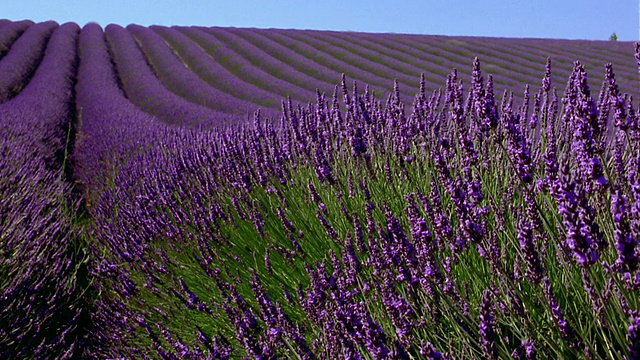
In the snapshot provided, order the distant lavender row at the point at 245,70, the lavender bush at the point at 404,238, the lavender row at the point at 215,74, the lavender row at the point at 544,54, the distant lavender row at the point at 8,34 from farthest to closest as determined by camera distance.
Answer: the distant lavender row at the point at 8,34 < the lavender row at the point at 544,54 < the distant lavender row at the point at 245,70 < the lavender row at the point at 215,74 < the lavender bush at the point at 404,238

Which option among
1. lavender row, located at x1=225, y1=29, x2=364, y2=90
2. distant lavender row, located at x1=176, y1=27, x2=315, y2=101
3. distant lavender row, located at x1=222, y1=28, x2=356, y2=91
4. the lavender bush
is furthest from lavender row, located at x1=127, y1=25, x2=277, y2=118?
the lavender bush

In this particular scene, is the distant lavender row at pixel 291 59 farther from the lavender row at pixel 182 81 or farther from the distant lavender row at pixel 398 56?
the lavender row at pixel 182 81

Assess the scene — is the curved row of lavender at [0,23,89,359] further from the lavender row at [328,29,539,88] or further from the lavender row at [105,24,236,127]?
the lavender row at [328,29,539,88]

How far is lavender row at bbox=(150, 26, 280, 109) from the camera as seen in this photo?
11133 millimetres

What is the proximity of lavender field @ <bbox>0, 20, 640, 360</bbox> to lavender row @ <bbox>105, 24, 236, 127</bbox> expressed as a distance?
0.93ft

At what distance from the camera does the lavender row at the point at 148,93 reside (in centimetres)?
883

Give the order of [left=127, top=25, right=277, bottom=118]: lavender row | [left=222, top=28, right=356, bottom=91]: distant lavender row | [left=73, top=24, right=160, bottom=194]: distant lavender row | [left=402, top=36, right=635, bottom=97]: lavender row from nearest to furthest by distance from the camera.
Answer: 1. [left=73, top=24, right=160, bottom=194]: distant lavender row
2. [left=127, top=25, right=277, bottom=118]: lavender row
3. [left=222, top=28, right=356, bottom=91]: distant lavender row
4. [left=402, top=36, right=635, bottom=97]: lavender row

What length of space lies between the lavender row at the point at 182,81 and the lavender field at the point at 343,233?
1.50m

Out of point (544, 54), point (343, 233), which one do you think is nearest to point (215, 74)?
point (544, 54)

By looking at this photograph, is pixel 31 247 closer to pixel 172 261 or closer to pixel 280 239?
pixel 172 261

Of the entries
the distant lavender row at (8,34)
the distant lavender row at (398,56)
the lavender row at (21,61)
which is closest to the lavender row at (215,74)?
the distant lavender row at (398,56)

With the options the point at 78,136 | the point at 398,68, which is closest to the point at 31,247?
the point at 78,136

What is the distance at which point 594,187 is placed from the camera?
1.18 m

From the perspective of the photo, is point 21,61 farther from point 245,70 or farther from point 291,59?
point 291,59
